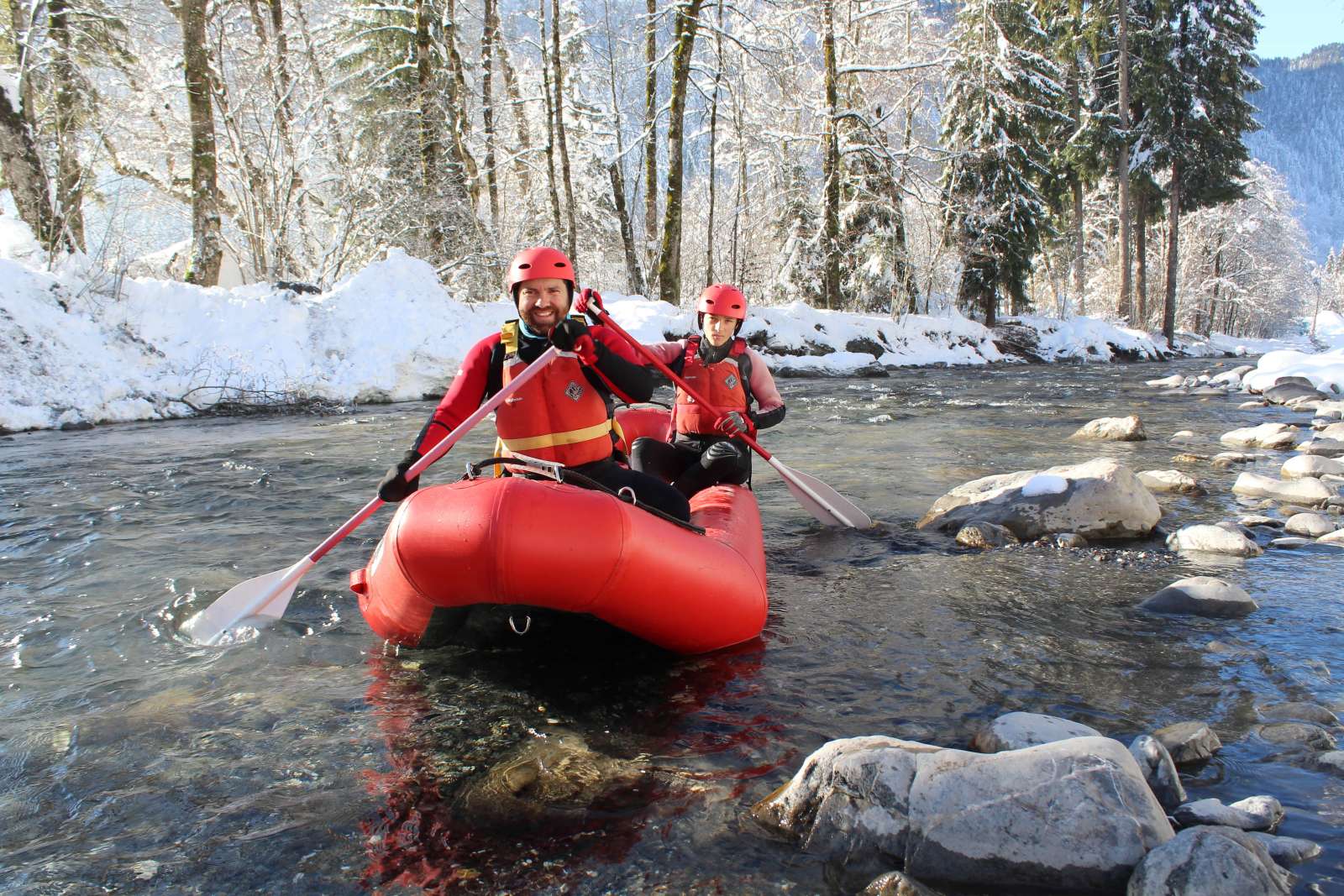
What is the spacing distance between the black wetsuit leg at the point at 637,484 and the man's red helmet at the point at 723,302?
2.04 meters

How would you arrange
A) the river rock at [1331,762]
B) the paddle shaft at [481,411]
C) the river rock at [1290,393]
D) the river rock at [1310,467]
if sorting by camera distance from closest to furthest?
the river rock at [1331,762] < the paddle shaft at [481,411] < the river rock at [1310,467] < the river rock at [1290,393]

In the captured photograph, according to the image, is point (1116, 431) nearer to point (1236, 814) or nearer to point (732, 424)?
point (732, 424)

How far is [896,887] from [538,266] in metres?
2.85

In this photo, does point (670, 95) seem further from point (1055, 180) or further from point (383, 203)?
point (1055, 180)

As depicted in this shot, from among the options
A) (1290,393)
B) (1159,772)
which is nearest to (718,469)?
(1159,772)

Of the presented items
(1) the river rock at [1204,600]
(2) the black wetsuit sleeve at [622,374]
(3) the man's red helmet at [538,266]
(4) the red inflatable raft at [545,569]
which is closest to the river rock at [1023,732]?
(4) the red inflatable raft at [545,569]

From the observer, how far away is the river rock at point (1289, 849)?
204 cm

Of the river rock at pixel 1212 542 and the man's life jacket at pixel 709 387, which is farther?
the man's life jacket at pixel 709 387

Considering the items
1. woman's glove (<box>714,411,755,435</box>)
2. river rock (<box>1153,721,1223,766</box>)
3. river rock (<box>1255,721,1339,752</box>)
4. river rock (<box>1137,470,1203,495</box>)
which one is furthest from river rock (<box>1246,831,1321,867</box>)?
river rock (<box>1137,470,1203,495</box>)

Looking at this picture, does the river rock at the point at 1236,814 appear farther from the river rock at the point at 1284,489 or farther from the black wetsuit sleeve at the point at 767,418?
the river rock at the point at 1284,489

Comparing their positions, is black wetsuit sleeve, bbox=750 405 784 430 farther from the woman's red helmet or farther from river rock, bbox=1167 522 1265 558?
river rock, bbox=1167 522 1265 558

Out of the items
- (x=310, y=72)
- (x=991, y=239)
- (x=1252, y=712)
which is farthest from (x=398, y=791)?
(x=991, y=239)

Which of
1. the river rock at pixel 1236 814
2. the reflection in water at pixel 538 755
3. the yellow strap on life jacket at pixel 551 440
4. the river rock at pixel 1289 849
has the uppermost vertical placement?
the yellow strap on life jacket at pixel 551 440

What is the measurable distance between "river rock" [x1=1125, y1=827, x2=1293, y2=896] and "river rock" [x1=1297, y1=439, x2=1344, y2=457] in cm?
716
